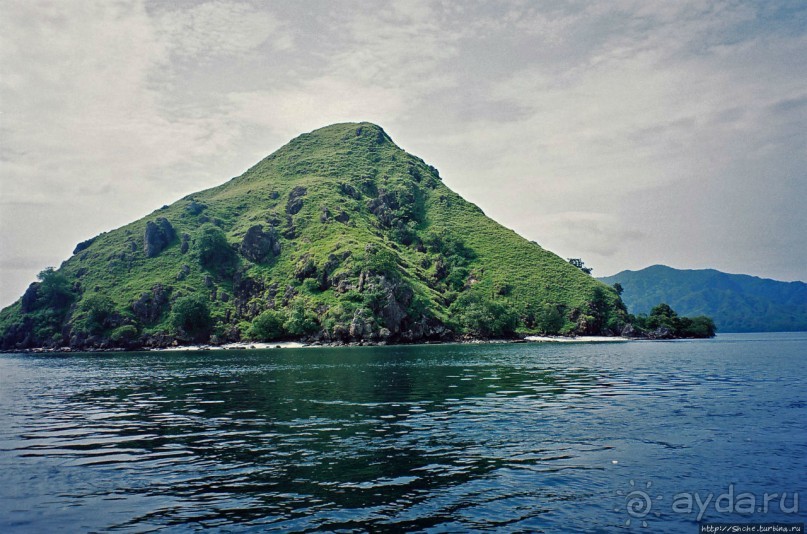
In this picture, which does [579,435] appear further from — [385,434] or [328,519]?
[328,519]

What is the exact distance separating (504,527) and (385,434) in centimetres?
1560

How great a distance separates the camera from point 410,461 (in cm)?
2494

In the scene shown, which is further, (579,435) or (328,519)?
(579,435)

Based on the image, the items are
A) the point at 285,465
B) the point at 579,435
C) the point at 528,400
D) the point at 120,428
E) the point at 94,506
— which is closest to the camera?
the point at 94,506

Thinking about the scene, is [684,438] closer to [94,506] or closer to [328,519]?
[328,519]

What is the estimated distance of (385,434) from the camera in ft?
103

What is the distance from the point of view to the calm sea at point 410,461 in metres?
17.8

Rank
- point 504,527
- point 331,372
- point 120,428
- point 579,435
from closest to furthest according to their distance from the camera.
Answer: point 504,527
point 579,435
point 120,428
point 331,372

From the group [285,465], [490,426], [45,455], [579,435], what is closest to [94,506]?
[285,465]

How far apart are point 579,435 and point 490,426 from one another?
18.8 ft

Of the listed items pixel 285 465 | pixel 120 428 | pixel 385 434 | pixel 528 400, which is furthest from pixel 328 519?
pixel 528 400

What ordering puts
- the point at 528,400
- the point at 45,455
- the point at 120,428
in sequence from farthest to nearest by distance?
the point at 528,400, the point at 120,428, the point at 45,455

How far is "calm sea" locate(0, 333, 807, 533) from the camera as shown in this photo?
17.8 m

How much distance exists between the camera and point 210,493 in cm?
2047
